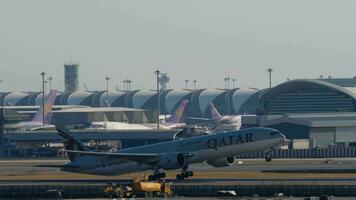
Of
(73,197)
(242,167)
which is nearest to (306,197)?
(73,197)

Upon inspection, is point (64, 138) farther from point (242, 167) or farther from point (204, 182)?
point (242, 167)

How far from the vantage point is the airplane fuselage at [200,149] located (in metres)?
109

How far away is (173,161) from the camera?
10850 cm

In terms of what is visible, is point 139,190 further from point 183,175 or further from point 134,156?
point 183,175

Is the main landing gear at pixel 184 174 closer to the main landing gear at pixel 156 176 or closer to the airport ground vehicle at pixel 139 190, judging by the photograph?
the main landing gear at pixel 156 176

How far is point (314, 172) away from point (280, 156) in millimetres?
49827

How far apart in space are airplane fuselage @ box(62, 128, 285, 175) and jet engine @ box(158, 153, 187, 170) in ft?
2.16

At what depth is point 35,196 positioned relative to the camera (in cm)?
9338

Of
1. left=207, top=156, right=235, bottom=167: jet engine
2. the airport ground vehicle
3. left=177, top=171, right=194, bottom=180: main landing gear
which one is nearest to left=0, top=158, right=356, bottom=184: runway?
left=177, top=171, right=194, bottom=180: main landing gear

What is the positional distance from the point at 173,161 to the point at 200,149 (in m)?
2.84

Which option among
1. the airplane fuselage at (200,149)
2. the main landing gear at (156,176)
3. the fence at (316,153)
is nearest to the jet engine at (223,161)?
the airplane fuselage at (200,149)

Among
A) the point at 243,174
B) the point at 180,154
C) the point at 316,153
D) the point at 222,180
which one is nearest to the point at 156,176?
the point at 180,154

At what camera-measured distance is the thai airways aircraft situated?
4279 inches

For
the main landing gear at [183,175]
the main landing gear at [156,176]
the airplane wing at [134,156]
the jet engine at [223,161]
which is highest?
the airplane wing at [134,156]
